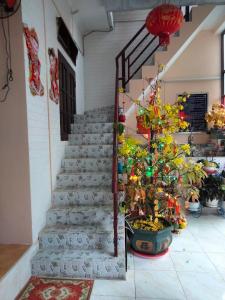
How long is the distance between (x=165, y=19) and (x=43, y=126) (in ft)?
5.96

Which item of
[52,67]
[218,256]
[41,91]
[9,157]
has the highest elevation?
[52,67]

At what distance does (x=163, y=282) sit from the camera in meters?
2.04

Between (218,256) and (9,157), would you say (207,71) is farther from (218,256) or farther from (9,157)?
(9,157)

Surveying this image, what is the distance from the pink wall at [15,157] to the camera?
2109 millimetres

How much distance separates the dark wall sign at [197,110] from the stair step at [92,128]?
2.12m

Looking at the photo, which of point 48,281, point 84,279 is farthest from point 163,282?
point 48,281

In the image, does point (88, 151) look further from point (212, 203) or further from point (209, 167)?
point (212, 203)

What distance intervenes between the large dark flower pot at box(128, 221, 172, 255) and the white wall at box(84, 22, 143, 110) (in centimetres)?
365

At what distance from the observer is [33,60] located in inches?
90.7

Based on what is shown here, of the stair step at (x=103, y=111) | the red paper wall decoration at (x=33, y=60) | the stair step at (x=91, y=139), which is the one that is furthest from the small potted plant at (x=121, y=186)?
the stair step at (x=103, y=111)

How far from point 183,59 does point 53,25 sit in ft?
10.2

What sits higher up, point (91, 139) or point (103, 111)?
point (103, 111)

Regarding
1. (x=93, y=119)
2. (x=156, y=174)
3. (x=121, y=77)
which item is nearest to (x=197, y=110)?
(x=121, y=77)

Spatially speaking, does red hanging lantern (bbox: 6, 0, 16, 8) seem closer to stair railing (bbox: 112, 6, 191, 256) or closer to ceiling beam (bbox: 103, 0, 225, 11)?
stair railing (bbox: 112, 6, 191, 256)
